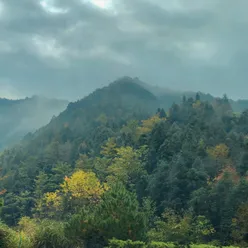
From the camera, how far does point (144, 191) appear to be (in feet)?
147

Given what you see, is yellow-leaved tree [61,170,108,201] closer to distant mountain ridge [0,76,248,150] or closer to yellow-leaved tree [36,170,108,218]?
yellow-leaved tree [36,170,108,218]

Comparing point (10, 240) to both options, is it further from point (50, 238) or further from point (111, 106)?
point (111, 106)

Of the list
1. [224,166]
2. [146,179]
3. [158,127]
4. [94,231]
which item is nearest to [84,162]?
[158,127]

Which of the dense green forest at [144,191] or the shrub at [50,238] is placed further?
the dense green forest at [144,191]

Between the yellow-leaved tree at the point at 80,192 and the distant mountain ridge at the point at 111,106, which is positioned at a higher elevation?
the distant mountain ridge at the point at 111,106

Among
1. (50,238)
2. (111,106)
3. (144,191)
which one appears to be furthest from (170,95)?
(50,238)

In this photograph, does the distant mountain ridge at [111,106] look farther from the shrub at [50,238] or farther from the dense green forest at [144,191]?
the shrub at [50,238]

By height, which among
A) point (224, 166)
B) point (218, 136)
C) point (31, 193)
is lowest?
point (31, 193)

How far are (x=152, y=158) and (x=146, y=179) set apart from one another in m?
6.83

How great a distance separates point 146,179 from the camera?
46.4 meters

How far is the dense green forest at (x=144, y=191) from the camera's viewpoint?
17.6 meters

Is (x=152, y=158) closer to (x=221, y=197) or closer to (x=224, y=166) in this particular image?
(x=224, y=166)

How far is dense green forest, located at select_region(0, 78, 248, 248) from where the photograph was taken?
1764cm

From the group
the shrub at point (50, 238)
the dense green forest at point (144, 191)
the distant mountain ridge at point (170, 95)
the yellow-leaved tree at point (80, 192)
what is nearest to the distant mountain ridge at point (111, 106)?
the distant mountain ridge at point (170, 95)
